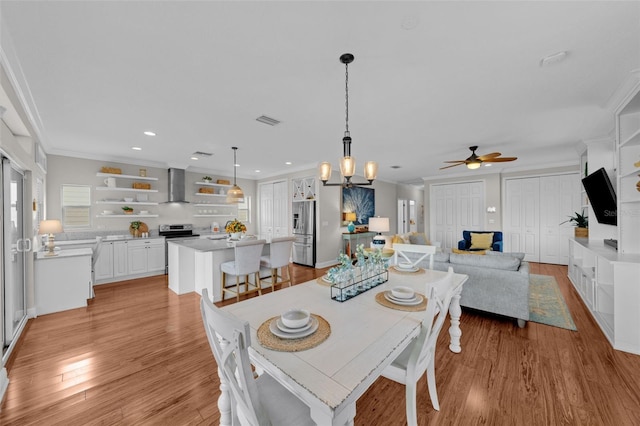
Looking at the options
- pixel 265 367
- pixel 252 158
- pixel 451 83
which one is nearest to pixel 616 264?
pixel 451 83

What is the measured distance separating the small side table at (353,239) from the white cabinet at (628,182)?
4596 mm

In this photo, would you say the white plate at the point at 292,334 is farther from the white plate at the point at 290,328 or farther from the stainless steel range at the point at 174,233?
the stainless steel range at the point at 174,233

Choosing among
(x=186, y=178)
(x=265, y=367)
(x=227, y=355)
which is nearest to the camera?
(x=227, y=355)

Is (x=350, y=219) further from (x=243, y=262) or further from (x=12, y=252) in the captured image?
(x=12, y=252)

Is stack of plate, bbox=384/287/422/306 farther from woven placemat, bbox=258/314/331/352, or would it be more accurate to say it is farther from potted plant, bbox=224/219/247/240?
potted plant, bbox=224/219/247/240

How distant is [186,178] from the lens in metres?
6.61

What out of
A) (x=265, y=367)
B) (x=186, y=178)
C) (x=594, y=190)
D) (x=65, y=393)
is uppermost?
(x=186, y=178)

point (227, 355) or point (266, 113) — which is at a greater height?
point (266, 113)

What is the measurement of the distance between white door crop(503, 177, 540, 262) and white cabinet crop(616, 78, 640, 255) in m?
4.08

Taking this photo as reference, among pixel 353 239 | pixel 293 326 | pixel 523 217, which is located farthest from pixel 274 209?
pixel 523 217

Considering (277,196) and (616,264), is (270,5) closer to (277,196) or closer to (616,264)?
(616,264)

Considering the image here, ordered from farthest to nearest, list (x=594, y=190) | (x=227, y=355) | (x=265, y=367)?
(x=594, y=190) < (x=265, y=367) < (x=227, y=355)

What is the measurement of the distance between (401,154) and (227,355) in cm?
504

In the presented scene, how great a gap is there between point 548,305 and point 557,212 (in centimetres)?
404
